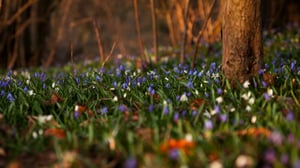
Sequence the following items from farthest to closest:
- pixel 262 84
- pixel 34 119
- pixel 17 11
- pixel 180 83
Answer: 1. pixel 17 11
2. pixel 180 83
3. pixel 262 84
4. pixel 34 119

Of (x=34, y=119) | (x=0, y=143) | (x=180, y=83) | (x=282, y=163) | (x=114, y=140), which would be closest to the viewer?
(x=282, y=163)

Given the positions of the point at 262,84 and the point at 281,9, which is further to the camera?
the point at 281,9

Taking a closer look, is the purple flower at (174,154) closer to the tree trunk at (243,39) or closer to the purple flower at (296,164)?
the purple flower at (296,164)

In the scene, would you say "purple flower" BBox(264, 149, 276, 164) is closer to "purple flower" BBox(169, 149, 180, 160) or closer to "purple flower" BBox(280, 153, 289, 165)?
"purple flower" BBox(280, 153, 289, 165)

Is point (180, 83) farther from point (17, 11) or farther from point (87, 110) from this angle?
point (17, 11)

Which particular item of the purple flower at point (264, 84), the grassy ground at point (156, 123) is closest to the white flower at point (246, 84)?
the grassy ground at point (156, 123)

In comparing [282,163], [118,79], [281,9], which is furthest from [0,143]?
[281,9]

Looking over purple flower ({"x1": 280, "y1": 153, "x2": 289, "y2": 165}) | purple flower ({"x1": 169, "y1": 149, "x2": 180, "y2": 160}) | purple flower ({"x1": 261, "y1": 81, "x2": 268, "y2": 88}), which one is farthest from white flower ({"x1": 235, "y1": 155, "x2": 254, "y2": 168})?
purple flower ({"x1": 261, "y1": 81, "x2": 268, "y2": 88})
